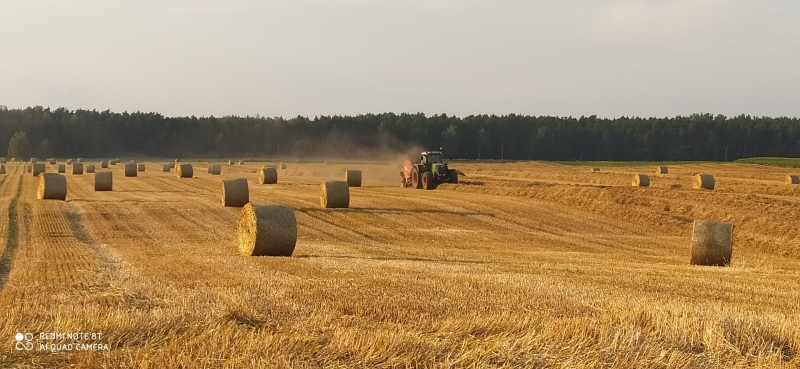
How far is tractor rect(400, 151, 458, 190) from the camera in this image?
129ft

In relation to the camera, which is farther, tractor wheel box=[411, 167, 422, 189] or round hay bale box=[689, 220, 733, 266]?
tractor wheel box=[411, 167, 422, 189]

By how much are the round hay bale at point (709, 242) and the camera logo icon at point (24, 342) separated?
13013 mm

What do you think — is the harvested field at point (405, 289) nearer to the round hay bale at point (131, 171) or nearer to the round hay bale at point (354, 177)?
the round hay bale at point (354, 177)

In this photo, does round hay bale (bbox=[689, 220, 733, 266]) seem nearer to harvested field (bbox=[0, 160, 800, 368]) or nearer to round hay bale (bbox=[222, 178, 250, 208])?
harvested field (bbox=[0, 160, 800, 368])

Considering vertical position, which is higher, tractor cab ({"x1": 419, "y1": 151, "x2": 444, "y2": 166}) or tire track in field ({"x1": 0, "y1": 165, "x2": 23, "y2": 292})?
tractor cab ({"x1": 419, "y1": 151, "x2": 444, "y2": 166})

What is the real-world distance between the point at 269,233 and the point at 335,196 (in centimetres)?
1235

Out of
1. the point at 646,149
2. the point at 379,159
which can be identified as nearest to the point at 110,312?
the point at 379,159

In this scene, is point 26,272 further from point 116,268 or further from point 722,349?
point 722,349

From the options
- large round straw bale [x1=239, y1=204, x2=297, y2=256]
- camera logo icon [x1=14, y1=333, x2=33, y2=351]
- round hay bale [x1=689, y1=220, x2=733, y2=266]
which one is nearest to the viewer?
camera logo icon [x1=14, y1=333, x2=33, y2=351]

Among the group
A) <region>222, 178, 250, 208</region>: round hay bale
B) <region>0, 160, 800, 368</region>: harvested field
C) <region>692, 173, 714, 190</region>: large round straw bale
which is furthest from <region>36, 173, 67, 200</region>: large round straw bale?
<region>692, 173, 714, 190</region>: large round straw bale

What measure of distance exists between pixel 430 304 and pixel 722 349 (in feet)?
10.2

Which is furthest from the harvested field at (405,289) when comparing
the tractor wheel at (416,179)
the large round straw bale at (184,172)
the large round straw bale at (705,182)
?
the large round straw bale at (184,172)

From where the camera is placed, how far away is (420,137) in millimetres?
108500

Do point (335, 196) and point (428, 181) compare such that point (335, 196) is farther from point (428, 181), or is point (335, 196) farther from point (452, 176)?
point (452, 176)
